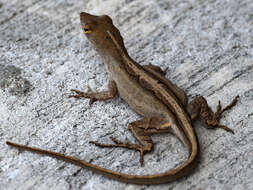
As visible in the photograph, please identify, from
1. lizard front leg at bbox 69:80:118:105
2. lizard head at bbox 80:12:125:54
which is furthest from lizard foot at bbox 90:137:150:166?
lizard head at bbox 80:12:125:54

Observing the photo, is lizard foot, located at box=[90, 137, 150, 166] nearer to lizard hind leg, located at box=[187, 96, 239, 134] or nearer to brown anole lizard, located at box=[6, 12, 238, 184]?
brown anole lizard, located at box=[6, 12, 238, 184]

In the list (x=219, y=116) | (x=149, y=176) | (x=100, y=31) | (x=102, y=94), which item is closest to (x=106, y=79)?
(x=102, y=94)

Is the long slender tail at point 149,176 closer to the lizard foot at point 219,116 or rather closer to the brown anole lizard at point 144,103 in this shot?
the brown anole lizard at point 144,103

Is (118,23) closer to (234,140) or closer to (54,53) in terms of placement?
(54,53)

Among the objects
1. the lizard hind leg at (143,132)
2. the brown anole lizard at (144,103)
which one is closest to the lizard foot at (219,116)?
the brown anole lizard at (144,103)

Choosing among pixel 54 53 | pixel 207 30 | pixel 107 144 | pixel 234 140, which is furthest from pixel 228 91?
pixel 54 53

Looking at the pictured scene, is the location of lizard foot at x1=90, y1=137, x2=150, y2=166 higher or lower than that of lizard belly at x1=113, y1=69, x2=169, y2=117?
lower

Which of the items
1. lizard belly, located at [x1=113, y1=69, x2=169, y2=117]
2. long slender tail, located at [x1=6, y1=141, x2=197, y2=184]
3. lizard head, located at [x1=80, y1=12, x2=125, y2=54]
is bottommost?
long slender tail, located at [x1=6, y1=141, x2=197, y2=184]
